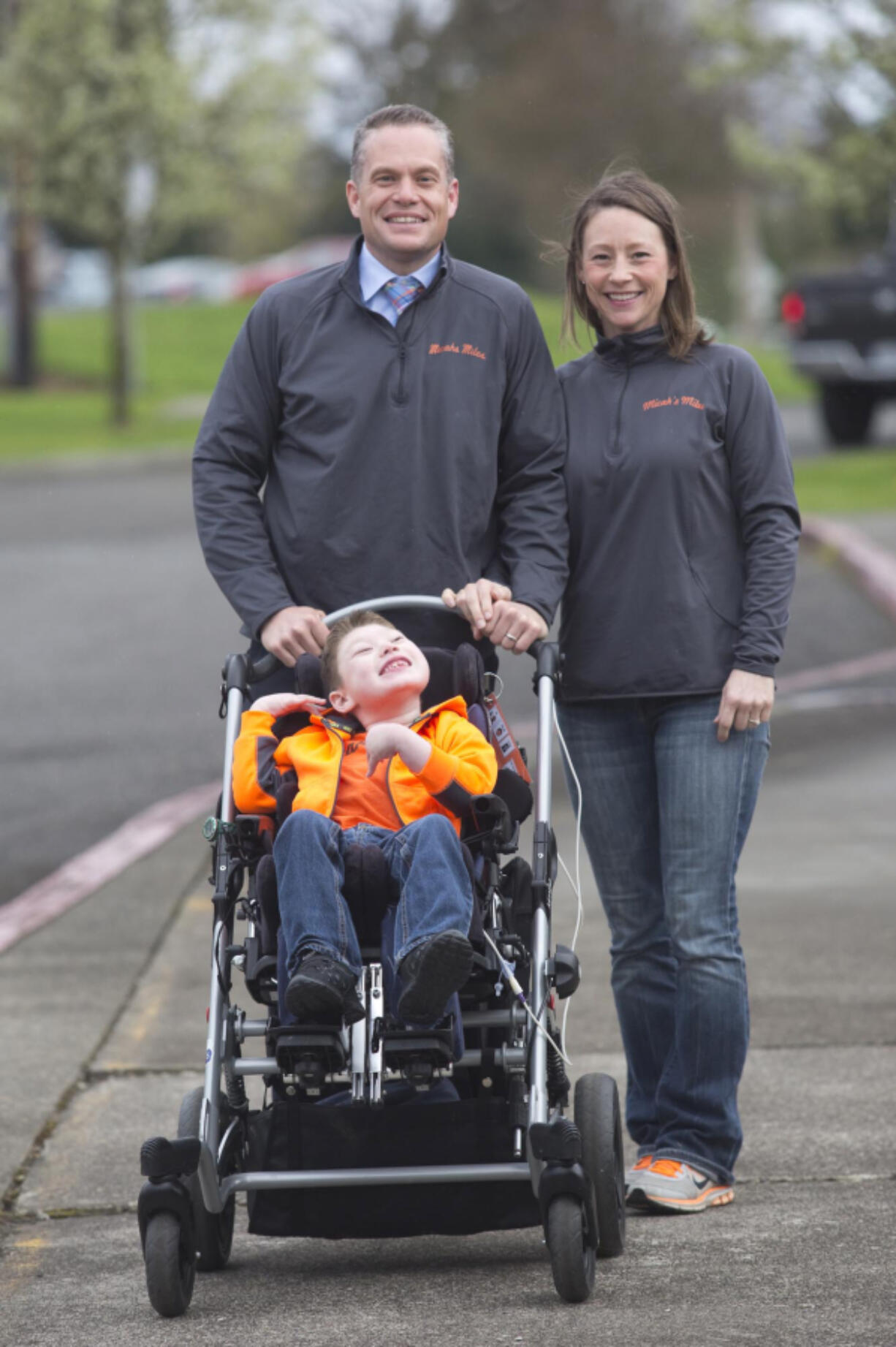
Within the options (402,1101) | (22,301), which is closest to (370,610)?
(402,1101)

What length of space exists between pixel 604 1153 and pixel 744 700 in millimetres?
1005

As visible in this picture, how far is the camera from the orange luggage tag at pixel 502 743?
4.35 metres

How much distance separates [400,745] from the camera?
4016 millimetres

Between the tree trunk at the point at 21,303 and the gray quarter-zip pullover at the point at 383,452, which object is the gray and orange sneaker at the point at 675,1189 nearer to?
the gray quarter-zip pullover at the point at 383,452

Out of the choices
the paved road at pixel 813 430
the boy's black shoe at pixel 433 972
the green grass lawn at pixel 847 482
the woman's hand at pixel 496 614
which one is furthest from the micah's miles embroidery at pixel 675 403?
the paved road at pixel 813 430

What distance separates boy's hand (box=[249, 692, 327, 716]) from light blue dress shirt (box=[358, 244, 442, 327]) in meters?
0.87

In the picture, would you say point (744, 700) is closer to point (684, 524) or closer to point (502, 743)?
point (684, 524)

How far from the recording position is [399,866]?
3.97 m

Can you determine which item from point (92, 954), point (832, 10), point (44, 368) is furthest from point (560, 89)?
point (92, 954)

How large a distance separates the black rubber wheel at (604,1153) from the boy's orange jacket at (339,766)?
0.62 metres

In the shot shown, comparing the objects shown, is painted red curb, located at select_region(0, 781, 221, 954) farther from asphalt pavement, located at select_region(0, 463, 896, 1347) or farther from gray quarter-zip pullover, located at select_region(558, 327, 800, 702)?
gray quarter-zip pullover, located at select_region(558, 327, 800, 702)

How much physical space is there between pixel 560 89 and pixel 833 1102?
42.6m

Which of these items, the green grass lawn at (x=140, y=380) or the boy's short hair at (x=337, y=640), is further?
the green grass lawn at (x=140, y=380)

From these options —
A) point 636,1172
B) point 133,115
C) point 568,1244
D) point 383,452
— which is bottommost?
point 636,1172
